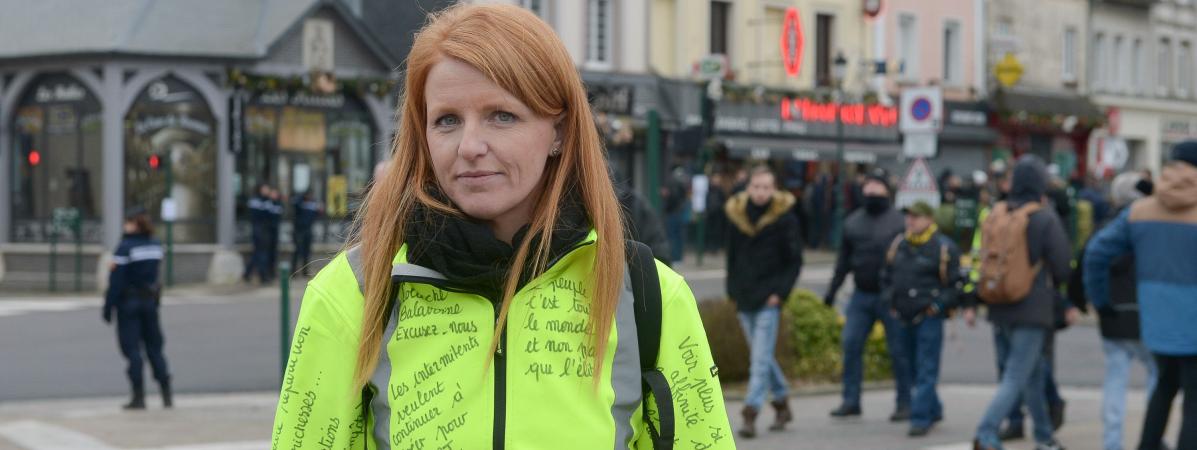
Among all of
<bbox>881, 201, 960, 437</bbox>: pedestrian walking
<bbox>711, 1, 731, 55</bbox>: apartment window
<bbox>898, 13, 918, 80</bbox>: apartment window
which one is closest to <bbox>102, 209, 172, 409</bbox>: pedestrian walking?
<bbox>881, 201, 960, 437</bbox>: pedestrian walking

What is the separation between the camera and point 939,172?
40.9 metres

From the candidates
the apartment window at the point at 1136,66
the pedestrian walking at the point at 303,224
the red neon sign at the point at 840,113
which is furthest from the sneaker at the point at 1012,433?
the apartment window at the point at 1136,66

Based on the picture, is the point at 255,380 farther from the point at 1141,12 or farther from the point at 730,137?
the point at 1141,12

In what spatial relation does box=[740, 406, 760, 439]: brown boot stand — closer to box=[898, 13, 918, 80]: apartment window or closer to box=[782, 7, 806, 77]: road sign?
box=[782, 7, 806, 77]: road sign

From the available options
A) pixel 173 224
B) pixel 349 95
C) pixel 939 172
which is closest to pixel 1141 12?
pixel 939 172

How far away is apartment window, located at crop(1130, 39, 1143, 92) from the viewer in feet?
161

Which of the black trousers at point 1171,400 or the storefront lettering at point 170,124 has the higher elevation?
the storefront lettering at point 170,124

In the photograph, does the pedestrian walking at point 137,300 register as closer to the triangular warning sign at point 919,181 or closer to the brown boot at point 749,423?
the brown boot at point 749,423

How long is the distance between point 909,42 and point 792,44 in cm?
577

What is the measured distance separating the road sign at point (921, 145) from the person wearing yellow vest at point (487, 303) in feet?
50.0

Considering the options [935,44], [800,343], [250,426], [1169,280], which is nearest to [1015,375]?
[1169,280]

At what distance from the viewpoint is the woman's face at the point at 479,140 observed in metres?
2.40

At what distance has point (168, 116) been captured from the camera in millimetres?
26031

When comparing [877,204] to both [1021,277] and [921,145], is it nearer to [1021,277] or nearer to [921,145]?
[1021,277]
